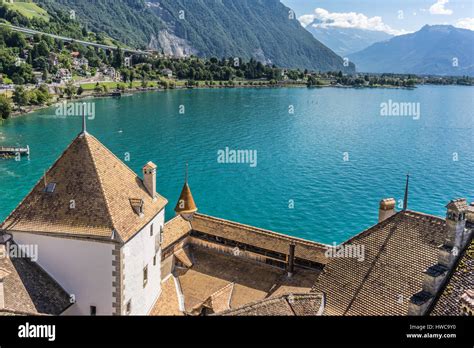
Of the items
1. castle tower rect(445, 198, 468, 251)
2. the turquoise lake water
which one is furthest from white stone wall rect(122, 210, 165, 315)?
the turquoise lake water

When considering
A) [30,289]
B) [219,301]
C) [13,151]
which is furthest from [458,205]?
[13,151]

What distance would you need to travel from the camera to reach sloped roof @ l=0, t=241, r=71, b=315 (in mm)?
21125

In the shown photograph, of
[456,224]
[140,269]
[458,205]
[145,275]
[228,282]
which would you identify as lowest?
[228,282]

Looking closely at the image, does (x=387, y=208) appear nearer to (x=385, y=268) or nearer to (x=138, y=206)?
(x=385, y=268)

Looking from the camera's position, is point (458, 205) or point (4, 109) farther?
point (4, 109)

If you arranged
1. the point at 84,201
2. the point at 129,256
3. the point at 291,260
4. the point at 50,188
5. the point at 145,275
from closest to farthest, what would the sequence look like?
the point at 129,256 → the point at 84,201 → the point at 50,188 → the point at 145,275 → the point at 291,260

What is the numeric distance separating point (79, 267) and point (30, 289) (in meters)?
2.60

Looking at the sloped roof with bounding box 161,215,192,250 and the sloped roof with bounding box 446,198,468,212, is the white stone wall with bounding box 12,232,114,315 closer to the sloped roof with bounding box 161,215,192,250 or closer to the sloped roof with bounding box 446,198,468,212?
the sloped roof with bounding box 161,215,192,250

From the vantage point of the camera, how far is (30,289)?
73.9 feet

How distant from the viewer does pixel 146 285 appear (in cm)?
2761
